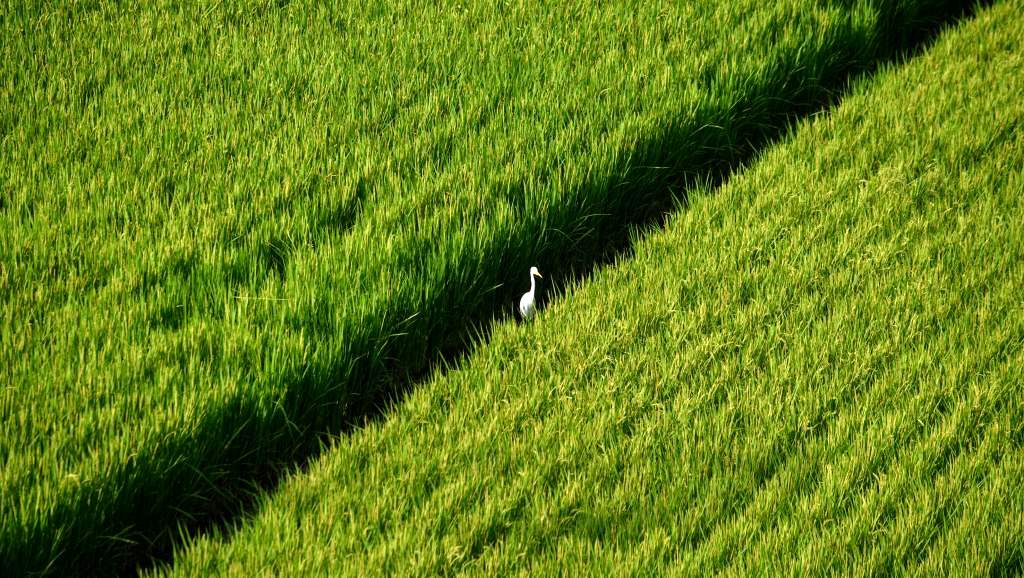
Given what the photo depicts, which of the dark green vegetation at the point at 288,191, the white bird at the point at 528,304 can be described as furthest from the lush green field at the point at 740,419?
the dark green vegetation at the point at 288,191

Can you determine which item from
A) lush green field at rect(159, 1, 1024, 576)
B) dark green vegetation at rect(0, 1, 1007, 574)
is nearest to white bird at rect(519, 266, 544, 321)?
lush green field at rect(159, 1, 1024, 576)

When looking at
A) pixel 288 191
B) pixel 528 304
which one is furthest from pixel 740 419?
pixel 288 191

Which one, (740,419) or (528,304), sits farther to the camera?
(528,304)

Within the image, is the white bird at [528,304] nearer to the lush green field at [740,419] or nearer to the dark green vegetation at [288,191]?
the lush green field at [740,419]

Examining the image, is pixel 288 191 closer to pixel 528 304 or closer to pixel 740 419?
pixel 528 304

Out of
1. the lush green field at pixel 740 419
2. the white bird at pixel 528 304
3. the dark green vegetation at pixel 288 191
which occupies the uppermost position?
the dark green vegetation at pixel 288 191

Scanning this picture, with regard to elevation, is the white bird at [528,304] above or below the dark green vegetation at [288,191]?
below
